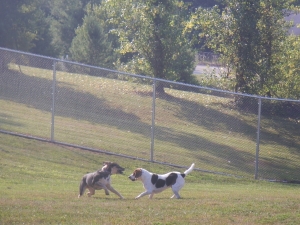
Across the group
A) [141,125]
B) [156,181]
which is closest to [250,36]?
[141,125]

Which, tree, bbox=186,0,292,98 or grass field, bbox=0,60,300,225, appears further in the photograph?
tree, bbox=186,0,292,98

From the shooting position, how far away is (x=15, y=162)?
45.7ft

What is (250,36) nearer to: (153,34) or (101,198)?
(153,34)

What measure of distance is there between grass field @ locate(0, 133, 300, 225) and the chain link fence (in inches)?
30.7

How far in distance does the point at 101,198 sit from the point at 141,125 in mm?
7343

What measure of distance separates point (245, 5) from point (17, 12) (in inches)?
430

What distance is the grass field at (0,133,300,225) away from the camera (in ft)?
27.3

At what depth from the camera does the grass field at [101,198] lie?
8336 millimetres

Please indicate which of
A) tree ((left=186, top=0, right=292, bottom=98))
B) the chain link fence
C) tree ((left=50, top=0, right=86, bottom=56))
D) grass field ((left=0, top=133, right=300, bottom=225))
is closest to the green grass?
the chain link fence

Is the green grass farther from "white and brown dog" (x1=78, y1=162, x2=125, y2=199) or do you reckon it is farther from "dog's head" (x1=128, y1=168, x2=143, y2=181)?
"white and brown dog" (x1=78, y1=162, x2=125, y2=199)

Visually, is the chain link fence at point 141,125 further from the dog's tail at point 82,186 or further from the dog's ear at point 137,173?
the dog's tail at point 82,186

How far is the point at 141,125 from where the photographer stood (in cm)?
1781

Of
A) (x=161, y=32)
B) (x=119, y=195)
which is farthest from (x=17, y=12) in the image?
(x=119, y=195)

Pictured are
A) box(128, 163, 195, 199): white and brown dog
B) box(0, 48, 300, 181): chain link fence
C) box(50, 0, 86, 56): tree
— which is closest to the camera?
box(128, 163, 195, 199): white and brown dog
